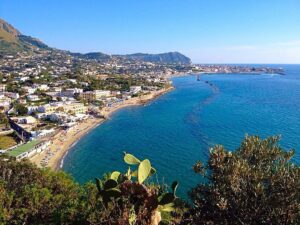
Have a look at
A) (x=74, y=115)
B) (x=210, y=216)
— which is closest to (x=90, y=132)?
(x=74, y=115)

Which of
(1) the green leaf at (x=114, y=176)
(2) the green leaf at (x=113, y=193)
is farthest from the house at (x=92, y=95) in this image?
(2) the green leaf at (x=113, y=193)

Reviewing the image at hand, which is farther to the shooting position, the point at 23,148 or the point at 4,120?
the point at 4,120

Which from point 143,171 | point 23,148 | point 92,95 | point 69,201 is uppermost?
point 143,171

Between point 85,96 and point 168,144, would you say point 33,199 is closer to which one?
Answer: point 168,144

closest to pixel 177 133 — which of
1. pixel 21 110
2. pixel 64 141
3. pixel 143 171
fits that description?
pixel 64 141

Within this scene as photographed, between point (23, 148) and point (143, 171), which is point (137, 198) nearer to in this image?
point (143, 171)

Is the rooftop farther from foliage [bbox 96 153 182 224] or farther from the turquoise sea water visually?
foliage [bbox 96 153 182 224]
